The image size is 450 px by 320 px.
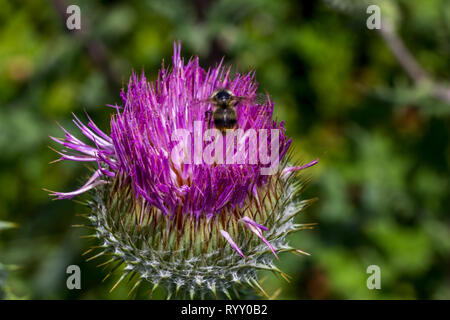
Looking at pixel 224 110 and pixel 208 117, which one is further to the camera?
pixel 208 117

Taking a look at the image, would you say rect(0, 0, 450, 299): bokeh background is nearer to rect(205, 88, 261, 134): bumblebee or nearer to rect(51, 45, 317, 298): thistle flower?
rect(205, 88, 261, 134): bumblebee

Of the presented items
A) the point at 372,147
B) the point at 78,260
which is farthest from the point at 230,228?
the point at 372,147

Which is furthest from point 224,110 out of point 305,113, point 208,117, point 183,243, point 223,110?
point 305,113

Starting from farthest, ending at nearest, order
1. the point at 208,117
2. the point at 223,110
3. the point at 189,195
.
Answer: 1. the point at 208,117
2. the point at 223,110
3. the point at 189,195

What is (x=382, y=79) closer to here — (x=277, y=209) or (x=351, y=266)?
(x=351, y=266)

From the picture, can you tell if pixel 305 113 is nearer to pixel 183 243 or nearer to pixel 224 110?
pixel 224 110

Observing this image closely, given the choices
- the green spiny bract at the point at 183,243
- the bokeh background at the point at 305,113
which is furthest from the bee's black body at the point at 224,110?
the bokeh background at the point at 305,113

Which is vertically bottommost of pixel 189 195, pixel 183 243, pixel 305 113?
pixel 183 243

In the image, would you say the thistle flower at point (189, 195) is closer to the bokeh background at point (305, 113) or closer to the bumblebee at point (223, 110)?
the bumblebee at point (223, 110)
